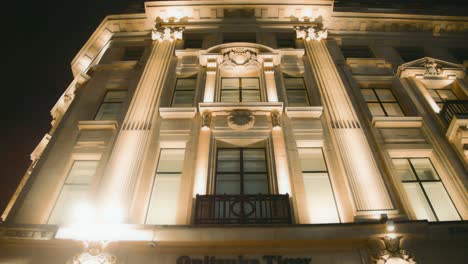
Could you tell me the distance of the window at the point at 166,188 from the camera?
36.1 ft

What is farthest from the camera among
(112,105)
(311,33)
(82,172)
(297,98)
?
(311,33)

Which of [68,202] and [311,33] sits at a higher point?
[311,33]

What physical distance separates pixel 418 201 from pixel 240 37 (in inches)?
487

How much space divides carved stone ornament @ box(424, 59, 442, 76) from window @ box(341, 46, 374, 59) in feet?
9.12

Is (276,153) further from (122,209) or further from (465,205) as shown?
(465,205)

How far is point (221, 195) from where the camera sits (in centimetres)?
1052

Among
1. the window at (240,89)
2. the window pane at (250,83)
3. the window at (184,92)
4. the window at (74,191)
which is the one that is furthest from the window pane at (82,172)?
the window pane at (250,83)

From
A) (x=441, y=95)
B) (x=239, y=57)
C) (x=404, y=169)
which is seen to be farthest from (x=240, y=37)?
(x=404, y=169)

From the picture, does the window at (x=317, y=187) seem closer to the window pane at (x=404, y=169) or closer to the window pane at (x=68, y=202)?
the window pane at (x=404, y=169)

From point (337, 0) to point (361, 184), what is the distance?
15.9m

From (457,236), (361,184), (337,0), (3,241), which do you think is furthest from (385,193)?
(337,0)

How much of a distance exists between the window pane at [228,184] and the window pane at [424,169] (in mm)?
6197

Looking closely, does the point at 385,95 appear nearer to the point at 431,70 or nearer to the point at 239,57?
the point at 431,70

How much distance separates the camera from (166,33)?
19.0 meters
